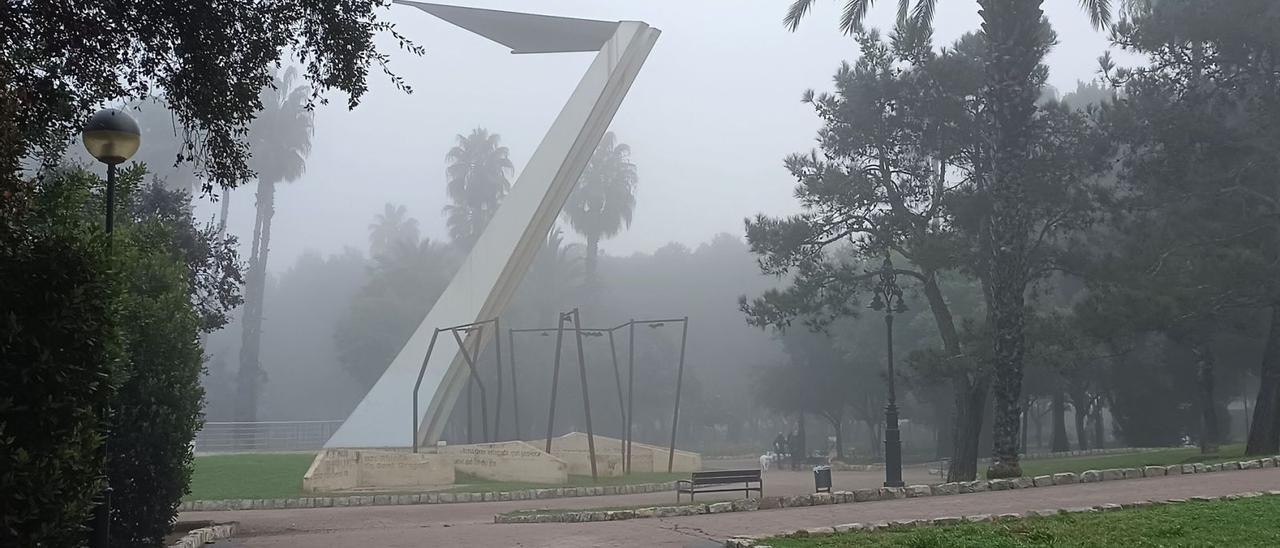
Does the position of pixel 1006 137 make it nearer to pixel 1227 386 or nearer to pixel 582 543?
pixel 582 543

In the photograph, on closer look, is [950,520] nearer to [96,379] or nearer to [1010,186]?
[96,379]

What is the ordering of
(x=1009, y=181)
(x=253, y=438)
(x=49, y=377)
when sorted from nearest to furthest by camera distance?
(x=49, y=377), (x=1009, y=181), (x=253, y=438)

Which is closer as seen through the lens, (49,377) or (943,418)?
(49,377)

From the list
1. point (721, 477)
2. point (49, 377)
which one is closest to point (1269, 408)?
point (721, 477)

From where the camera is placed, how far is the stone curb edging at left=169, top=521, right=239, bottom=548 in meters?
9.84

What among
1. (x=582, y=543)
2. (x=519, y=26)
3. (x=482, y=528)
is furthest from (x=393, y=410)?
(x=582, y=543)

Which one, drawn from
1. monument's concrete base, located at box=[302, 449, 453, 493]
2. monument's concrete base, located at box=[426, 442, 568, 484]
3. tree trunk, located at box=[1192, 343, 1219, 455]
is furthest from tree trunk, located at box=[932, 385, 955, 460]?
monument's concrete base, located at box=[302, 449, 453, 493]

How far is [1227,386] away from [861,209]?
19843 millimetres

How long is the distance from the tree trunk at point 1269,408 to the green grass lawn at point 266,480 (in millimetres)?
12535

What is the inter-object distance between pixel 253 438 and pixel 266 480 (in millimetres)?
27318

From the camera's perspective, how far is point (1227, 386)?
36.1 meters

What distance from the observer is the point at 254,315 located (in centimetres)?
5747

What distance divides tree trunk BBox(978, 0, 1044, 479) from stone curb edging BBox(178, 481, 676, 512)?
7576 millimetres

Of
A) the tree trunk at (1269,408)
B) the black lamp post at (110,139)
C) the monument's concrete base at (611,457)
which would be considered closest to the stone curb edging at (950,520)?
the black lamp post at (110,139)
